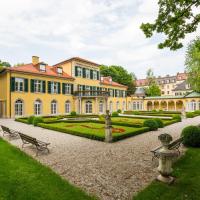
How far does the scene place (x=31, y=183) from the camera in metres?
4.68

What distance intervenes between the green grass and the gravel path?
30cm

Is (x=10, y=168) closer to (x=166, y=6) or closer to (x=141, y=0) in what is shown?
(x=141, y=0)

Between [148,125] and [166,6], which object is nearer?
[166,6]

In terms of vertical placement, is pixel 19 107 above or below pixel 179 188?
above

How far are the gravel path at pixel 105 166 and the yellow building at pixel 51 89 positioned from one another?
15.2 m

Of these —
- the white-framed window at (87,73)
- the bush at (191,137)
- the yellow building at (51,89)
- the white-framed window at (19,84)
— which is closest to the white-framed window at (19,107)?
the yellow building at (51,89)

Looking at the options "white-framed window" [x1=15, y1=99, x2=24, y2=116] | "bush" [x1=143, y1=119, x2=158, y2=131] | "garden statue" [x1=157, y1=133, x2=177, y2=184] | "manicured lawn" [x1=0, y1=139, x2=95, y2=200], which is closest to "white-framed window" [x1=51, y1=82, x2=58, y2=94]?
"white-framed window" [x1=15, y1=99, x2=24, y2=116]

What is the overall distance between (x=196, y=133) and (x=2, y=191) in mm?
8324

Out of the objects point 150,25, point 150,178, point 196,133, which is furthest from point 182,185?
point 150,25

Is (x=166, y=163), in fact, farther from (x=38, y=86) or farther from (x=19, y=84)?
(x=38, y=86)

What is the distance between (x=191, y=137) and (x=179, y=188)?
183 inches

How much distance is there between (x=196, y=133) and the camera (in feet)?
27.1

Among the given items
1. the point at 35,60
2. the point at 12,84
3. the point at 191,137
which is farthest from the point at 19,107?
the point at 191,137

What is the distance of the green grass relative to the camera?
4.02m
